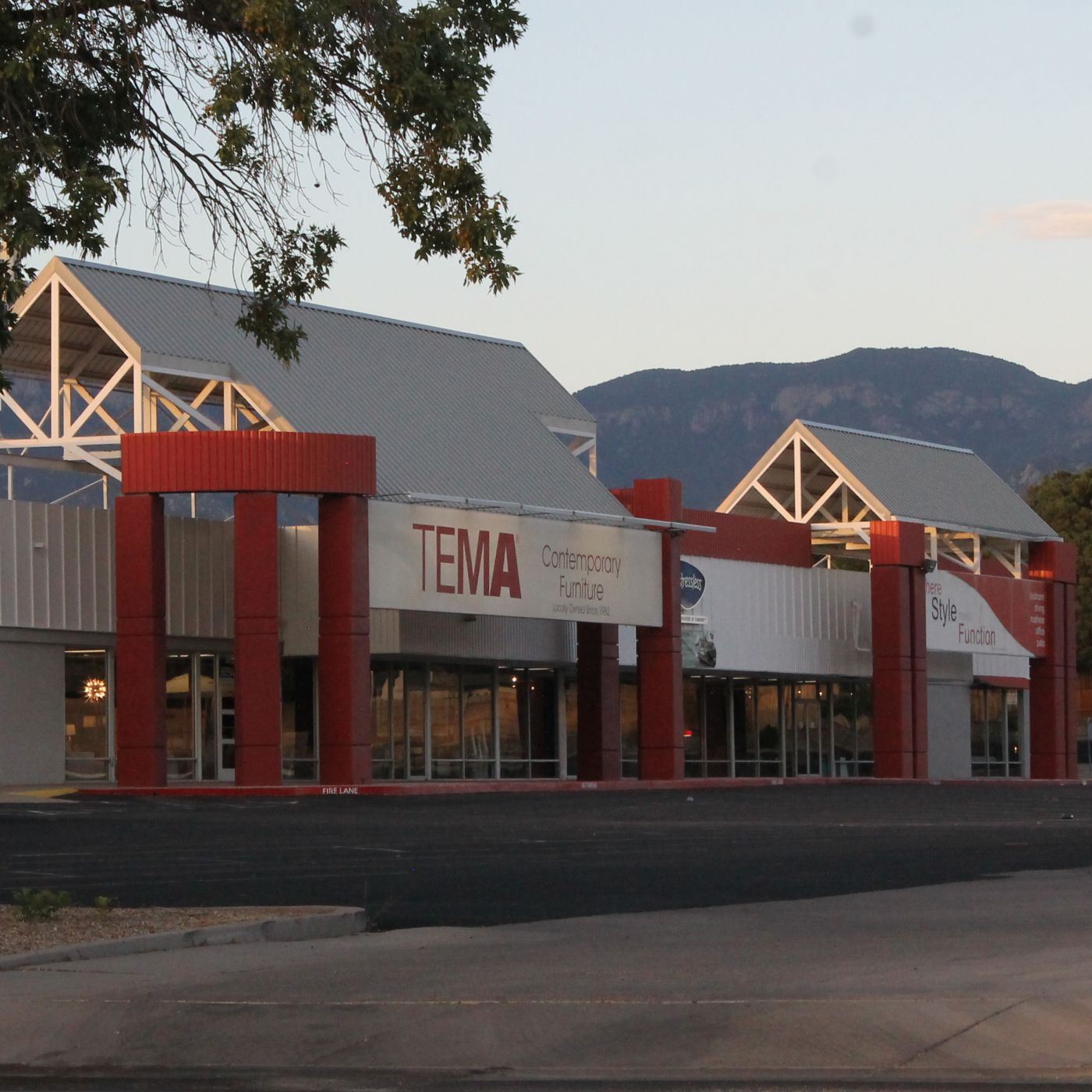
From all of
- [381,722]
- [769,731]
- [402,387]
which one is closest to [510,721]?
[381,722]

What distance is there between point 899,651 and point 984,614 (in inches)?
214

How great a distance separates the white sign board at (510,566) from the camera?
38.2m

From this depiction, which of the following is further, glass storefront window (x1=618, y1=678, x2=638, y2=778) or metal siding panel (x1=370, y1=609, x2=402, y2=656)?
glass storefront window (x1=618, y1=678, x2=638, y2=778)

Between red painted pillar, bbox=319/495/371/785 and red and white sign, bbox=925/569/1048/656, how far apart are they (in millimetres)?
21728

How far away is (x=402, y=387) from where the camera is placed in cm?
4384

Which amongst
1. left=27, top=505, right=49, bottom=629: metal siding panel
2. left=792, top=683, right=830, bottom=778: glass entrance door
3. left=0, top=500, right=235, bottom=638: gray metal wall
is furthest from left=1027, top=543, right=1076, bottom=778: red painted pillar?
left=27, top=505, right=49, bottom=629: metal siding panel

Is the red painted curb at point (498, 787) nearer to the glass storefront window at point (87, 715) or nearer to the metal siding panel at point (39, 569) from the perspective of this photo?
the glass storefront window at point (87, 715)

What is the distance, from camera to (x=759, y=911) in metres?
14.8

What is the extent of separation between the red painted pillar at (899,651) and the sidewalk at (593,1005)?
129 ft

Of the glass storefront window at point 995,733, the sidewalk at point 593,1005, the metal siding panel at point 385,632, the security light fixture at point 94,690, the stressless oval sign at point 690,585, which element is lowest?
the glass storefront window at point 995,733

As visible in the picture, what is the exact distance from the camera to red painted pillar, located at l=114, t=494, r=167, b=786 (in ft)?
116

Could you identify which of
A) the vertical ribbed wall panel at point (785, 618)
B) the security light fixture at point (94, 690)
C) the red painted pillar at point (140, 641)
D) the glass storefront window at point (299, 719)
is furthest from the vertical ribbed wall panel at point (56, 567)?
the vertical ribbed wall panel at point (785, 618)

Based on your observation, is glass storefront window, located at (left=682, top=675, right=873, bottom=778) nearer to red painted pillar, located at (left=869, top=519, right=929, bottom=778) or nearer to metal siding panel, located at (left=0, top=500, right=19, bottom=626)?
red painted pillar, located at (left=869, top=519, right=929, bottom=778)

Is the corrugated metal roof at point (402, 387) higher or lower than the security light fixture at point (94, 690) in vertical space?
higher
